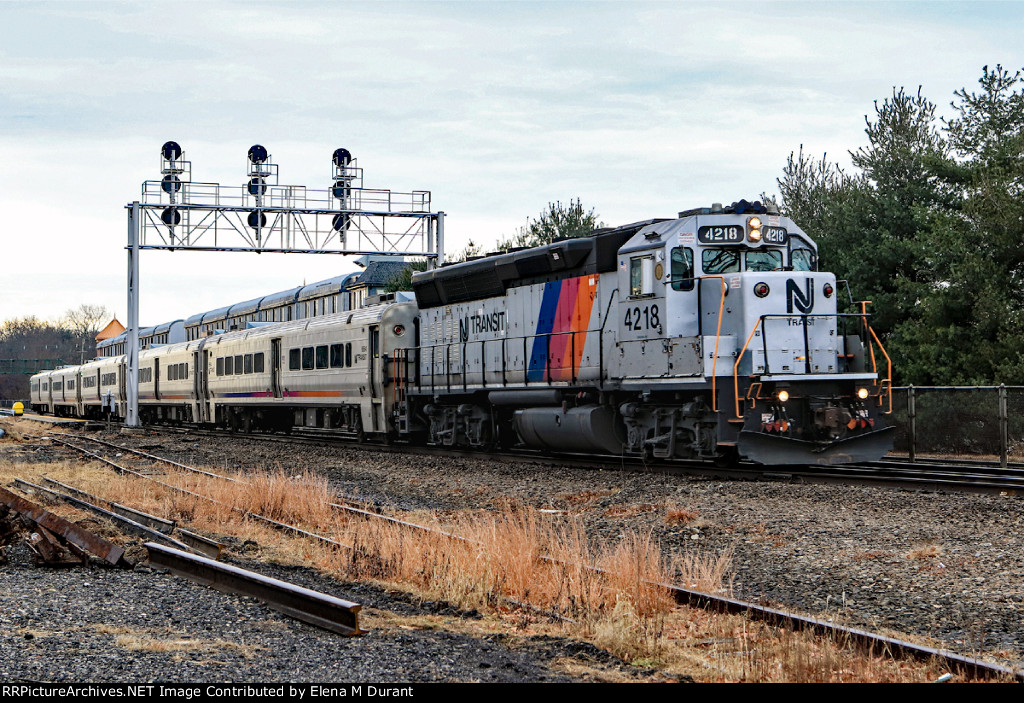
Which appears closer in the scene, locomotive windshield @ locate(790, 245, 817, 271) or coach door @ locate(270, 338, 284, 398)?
locomotive windshield @ locate(790, 245, 817, 271)

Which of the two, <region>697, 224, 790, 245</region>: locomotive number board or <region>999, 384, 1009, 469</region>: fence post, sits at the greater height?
<region>697, 224, 790, 245</region>: locomotive number board

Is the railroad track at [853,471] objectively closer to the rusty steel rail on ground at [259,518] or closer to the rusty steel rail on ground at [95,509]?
the rusty steel rail on ground at [259,518]

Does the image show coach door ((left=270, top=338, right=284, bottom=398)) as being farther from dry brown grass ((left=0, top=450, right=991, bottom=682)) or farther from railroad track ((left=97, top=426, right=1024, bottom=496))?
dry brown grass ((left=0, top=450, right=991, bottom=682))

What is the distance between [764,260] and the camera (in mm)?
15953

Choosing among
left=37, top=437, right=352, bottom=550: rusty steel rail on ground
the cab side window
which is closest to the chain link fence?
the cab side window

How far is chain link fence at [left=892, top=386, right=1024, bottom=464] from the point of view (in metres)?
18.1

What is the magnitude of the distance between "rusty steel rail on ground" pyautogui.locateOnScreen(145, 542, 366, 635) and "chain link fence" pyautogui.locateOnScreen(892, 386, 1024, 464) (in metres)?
13.5

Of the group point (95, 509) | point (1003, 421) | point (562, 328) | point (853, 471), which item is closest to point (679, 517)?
point (853, 471)

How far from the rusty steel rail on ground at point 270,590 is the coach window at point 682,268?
355 inches

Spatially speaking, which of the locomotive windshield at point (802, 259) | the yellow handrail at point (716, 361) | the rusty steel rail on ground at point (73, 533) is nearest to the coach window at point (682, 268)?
the yellow handrail at point (716, 361)

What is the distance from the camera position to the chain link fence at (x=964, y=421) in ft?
59.5

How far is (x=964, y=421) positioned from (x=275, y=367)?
1862 cm

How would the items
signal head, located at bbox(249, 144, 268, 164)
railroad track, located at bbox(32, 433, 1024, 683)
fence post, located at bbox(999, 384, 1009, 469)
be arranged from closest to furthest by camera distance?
railroad track, located at bbox(32, 433, 1024, 683)
fence post, located at bbox(999, 384, 1009, 469)
signal head, located at bbox(249, 144, 268, 164)

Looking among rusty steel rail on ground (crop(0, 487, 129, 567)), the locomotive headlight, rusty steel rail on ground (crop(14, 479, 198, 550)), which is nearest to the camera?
rusty steel rail on ground (crop(0, 487, 129, 567))
